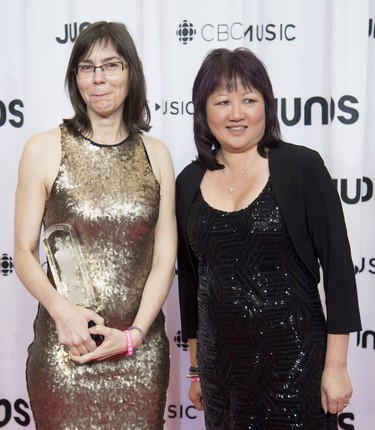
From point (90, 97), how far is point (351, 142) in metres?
1.10

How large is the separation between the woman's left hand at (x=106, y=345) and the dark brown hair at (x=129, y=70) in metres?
0.50

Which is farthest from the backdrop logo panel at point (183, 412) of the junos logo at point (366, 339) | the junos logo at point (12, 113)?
the junos logo at point (12, 113)

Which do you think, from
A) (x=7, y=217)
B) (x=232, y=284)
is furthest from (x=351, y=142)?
(x=7, y=217)

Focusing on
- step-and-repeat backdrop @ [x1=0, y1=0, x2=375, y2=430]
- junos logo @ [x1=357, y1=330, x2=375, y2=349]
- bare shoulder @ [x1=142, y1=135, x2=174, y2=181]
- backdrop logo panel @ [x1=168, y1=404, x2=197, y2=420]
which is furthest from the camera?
backdrop logo panel @ [x1=168, y1=404, x2=197, y2=420]

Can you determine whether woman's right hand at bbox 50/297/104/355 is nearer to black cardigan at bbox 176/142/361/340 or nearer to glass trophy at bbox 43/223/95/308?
glass trophy at bbox 43/223/95/308

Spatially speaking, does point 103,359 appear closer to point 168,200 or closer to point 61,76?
point 168,200

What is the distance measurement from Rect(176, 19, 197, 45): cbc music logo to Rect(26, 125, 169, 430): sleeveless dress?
878 millimetres

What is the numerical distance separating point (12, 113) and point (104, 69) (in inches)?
40.1

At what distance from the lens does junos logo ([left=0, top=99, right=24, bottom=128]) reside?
2414 mm

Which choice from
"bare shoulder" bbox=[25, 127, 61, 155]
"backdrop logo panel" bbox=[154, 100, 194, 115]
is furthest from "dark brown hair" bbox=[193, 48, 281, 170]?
"backdrop logo panel" bbox=[154, 100, 194, 115]

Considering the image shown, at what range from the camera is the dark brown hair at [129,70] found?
5.00 ft

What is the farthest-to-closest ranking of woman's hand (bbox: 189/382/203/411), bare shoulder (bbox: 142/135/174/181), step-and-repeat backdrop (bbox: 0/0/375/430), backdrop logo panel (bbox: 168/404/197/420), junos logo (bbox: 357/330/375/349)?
backdrop logo panel (bbox: 168/404/197/420) < junos logo (bbox: 357/330/375/349) < step-and-repeat backdrop (bbox: 0/0/375/430) < woman's hand (bbox: 189/382/203/411) < bare shoulder (bbox: 142/135/174/181)

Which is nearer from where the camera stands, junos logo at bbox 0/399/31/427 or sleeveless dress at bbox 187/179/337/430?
sleeveless dress at bbox 187/179/337/430

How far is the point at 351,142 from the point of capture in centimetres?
224
